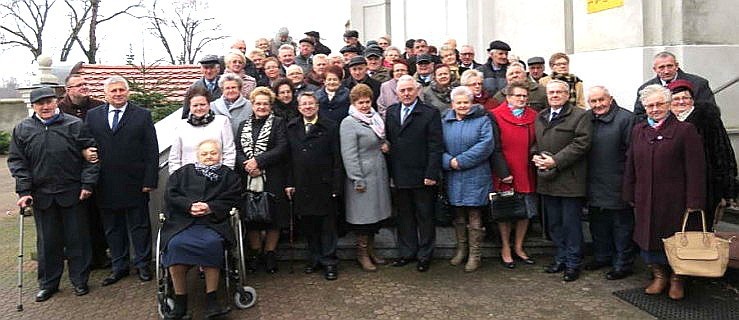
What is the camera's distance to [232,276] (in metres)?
5.43

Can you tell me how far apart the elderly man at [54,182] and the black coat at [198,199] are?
1074 mm

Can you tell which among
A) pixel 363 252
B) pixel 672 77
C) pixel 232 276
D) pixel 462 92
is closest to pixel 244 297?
pixel 232 276

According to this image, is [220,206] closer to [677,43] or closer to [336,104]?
[336,104]

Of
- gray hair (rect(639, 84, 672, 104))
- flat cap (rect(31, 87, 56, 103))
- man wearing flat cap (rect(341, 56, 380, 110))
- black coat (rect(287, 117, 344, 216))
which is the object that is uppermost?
man wearing flat cap (rect(341, 56, 380, 110))

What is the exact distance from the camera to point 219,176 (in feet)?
17.4

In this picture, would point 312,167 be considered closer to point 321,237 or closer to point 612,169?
point 321,237

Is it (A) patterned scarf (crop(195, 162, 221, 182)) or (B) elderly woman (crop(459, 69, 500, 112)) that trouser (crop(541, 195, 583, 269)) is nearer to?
(B) elderly woman (crop(459, 69, 500, 112))

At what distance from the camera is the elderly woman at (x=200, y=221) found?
4.96 m

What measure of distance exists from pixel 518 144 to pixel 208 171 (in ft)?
8.94

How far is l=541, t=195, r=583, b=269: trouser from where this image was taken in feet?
19.6

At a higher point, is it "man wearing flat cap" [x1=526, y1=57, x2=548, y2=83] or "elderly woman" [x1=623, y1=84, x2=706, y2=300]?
"man wearing flat cap" [x1=526, y1=57, x2=548, y2=83]

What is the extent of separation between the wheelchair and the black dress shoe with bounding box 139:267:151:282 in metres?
0.89

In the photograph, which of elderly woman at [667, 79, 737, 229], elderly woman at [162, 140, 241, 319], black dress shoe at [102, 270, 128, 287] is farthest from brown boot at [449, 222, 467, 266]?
black dress shoe at [102, 270, 128, 287]

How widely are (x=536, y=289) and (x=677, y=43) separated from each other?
11.9 feet
